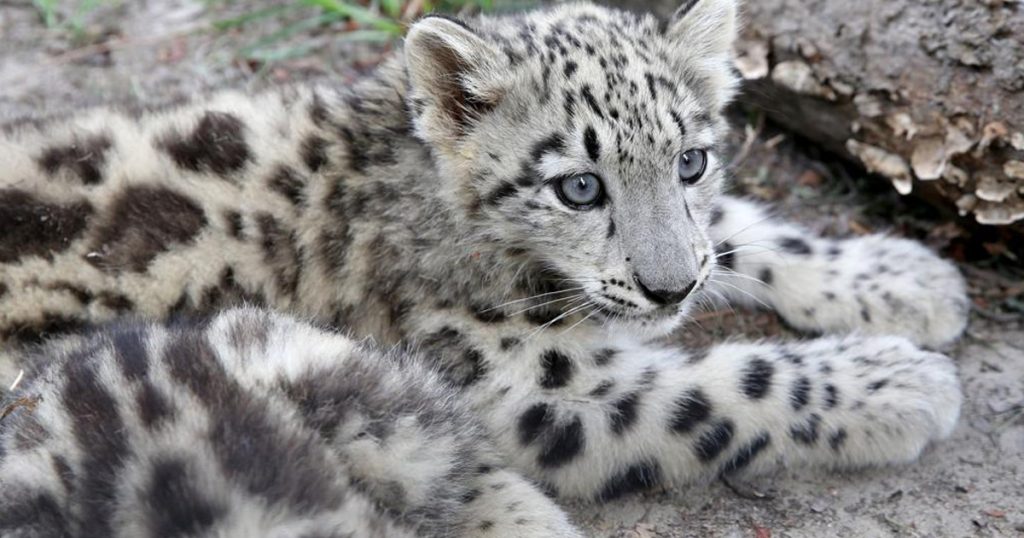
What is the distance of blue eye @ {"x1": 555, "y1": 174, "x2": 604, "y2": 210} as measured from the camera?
4.40 meters

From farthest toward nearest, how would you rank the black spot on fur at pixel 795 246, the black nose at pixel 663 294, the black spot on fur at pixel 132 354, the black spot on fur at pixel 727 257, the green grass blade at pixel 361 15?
the green grass blade at pixel 361 15 < the black spot on fur at pixel 795 246 < the black spot on fur at pixel 727 257 < the black nose at pixel 663 294 < the black spot on fur at pixel 132 354

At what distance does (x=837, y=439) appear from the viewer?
4.56m

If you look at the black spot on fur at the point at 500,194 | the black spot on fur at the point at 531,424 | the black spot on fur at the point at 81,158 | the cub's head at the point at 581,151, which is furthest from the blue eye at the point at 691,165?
the black spot on fur at the point at 81,158

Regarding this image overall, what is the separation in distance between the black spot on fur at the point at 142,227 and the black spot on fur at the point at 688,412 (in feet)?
6.29

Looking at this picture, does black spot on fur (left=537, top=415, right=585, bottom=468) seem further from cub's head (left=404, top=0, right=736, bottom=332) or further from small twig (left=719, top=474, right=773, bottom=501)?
small twig (left=719, top=474, right=773, bottom=501)

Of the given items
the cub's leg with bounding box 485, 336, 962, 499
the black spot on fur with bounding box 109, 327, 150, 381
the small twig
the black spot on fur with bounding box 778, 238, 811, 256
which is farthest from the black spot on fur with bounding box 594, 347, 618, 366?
the black spot on fur with bounding box 109, 327, 150, 381

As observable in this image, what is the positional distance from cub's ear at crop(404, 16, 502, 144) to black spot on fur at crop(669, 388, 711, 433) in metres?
1.31

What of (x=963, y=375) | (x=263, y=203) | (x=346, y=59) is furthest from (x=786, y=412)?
(x=346, y=59)

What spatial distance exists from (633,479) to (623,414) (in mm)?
251

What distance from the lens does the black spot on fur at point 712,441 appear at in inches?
177

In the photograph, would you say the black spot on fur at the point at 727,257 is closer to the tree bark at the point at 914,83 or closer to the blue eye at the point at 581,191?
the tree bark at the point at 914,83

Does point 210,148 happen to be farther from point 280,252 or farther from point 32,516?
point 32,516

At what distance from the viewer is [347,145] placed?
4.77m

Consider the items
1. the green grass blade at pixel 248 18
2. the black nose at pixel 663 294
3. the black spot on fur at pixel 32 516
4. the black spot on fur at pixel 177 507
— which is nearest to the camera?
the black spot on fur at pixel 177 507
